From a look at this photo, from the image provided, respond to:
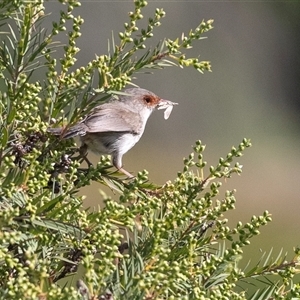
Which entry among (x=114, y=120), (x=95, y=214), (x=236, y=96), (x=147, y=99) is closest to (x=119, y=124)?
(x=114, y=120)

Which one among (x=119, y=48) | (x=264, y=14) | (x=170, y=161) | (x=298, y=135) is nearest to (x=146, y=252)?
(x=119, y=48)

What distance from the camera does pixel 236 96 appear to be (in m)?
12.8

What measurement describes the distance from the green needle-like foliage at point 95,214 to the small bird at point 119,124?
0.90 m

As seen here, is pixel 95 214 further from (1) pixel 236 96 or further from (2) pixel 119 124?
(1) pixel 236 96

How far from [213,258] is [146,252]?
0.12 meters

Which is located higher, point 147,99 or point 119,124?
point 147,99

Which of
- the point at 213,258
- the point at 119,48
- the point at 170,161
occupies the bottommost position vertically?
the point at 213,258

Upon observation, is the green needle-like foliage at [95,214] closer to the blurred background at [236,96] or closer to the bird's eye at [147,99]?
the bird's eye at [147,99]

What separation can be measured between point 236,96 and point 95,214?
11.9 meters

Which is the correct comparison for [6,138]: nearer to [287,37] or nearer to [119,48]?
[119,48]

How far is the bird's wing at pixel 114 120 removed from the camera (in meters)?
2.43

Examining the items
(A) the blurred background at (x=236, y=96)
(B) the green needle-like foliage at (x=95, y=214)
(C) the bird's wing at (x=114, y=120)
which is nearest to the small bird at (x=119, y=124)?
(C) the bird's wing at (x=114, y=120)

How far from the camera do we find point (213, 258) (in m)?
1.13

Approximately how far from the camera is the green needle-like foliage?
1056 millimetres
